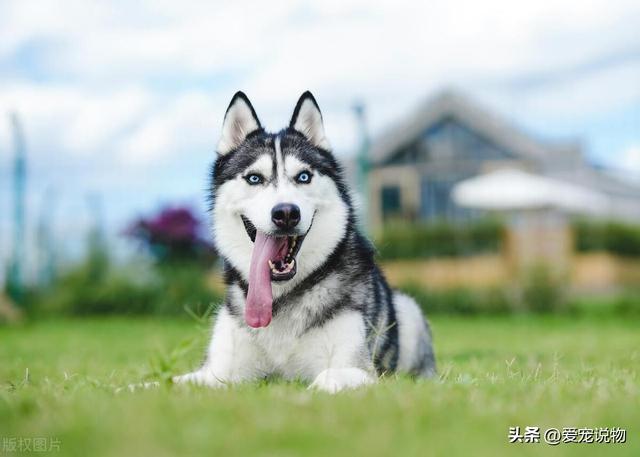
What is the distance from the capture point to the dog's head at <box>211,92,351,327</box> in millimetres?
3787

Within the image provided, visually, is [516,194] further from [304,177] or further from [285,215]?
[285,215]

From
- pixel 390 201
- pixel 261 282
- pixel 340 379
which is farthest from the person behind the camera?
pixel 390 201

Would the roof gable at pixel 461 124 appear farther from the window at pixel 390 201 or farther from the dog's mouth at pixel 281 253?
the dog's mouth at pixel 281 253

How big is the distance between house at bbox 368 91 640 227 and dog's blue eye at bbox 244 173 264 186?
22.6m

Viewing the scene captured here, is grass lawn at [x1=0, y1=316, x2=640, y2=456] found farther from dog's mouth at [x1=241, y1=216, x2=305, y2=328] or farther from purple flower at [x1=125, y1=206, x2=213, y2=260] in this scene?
purple flower at [x1=125, y1=206, x2=213, y2=260]

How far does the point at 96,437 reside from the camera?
2.35 m

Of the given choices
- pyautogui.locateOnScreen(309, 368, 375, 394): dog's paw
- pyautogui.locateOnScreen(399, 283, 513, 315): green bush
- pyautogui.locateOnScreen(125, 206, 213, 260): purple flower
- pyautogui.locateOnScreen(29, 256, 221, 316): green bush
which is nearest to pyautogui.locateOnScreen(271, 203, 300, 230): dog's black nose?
pyautogui.locateOnScreen(309, 368, 375, 394): dog's paw

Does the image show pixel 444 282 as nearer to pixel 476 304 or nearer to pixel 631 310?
pixel 476 304

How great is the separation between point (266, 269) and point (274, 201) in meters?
0.36

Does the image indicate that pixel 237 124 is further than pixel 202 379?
Yes

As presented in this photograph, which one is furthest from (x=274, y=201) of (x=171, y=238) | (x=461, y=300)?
(x=171, y=238)

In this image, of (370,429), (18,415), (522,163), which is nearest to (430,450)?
(370,429)

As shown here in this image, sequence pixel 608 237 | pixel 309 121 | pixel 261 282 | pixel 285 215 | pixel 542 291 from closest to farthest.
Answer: pixel 285 215, pixel 261 282, pixel 309 121, pixel 542 291, pixel 608 237

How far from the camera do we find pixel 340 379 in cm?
354
